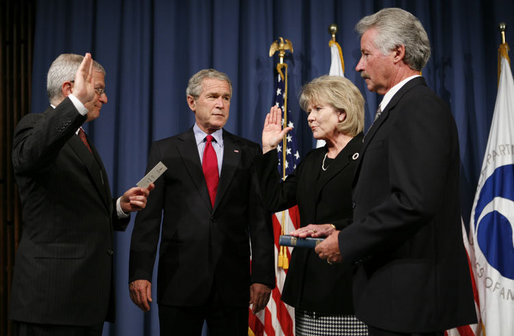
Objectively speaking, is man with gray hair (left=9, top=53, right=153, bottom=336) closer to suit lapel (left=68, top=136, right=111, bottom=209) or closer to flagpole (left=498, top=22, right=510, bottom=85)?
suit lapel (left=68, top=136, right=111, bottom=209)

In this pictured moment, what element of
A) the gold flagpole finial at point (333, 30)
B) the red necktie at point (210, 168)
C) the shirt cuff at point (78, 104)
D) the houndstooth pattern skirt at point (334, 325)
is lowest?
the houndstooth pattern skirt at point (334, 325)

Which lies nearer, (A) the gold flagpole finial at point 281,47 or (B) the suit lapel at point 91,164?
(B) the suit lapel at point 91,164

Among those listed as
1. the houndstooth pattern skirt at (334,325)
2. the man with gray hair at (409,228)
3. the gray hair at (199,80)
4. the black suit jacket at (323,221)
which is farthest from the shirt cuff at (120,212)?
the man with gray hair at (409,228)

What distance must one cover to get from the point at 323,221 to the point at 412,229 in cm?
83

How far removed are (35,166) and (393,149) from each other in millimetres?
1276

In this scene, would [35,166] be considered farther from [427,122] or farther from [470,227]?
[470,227]

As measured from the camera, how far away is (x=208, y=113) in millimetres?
2902

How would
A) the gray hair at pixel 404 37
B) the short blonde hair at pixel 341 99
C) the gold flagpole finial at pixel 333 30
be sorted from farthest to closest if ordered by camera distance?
the gold flagpole finial at pixel 333 30 < the short blonde hair at pixel 341 99 < the gray hair at pixel 404 37

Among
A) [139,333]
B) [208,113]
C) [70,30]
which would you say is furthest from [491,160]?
[70,30]

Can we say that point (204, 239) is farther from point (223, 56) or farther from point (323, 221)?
point (223, 56)

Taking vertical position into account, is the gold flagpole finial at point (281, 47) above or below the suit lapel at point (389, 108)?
above

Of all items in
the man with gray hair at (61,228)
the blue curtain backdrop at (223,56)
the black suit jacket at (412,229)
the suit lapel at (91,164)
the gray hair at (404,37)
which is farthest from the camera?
the blue curtain backdrop at (223,56)

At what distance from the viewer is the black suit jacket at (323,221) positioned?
228 centimetres

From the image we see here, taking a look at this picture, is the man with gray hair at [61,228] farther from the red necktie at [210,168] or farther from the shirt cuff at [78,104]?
the red necktie at [210,168]
